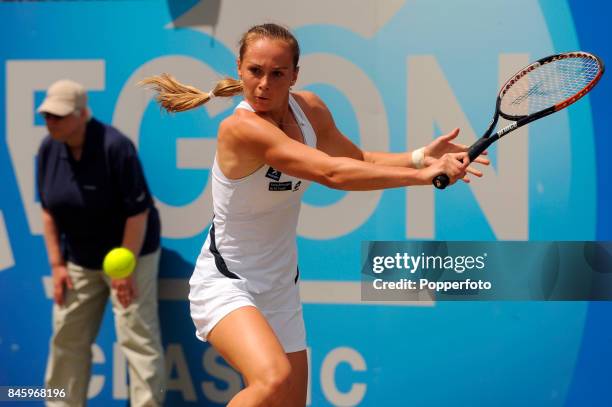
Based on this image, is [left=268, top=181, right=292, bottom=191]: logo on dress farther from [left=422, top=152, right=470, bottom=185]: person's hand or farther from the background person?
the background person

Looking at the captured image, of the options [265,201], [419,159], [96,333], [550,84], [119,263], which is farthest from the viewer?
[96,333]

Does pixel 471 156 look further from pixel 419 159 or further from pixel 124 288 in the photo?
pixel 124 288

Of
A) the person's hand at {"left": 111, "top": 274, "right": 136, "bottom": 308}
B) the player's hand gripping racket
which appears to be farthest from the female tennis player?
the person's hand at {"left": 111, "top": 274, "right": 136, "bottom": 308}

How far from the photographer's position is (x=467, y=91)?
4352mm

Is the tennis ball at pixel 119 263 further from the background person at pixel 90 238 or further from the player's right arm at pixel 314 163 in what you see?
the player's right arm at pixel 314 163

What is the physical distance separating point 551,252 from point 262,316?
5.84 ft

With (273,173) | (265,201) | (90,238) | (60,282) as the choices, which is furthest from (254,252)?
(60,282)

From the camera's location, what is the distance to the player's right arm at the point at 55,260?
4.59 m

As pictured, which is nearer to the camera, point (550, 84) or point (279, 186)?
point (279, 186)

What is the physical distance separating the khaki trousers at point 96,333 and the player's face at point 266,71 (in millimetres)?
1725

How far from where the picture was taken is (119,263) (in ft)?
14.4

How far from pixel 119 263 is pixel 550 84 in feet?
6.79

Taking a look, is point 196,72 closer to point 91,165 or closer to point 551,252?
point 91,165

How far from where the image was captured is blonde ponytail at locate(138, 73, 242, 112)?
3354mm
